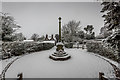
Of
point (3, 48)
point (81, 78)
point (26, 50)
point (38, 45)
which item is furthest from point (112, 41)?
point (38, 45)

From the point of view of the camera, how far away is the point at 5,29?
29.1 feet

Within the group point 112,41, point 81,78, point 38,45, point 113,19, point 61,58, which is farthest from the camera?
point 38,45

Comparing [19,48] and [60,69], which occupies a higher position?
[19,48]

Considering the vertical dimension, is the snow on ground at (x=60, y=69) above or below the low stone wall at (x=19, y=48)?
below

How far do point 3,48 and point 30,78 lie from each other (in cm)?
452

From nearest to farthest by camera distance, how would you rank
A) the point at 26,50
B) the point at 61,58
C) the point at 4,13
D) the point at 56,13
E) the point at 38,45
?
the point at 61,58, the point at 26,50, the point at 4,13, the point at 38,45, the point at 56,13

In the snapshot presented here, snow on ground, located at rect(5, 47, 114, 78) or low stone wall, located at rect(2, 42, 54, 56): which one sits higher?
low stone wall, located at rect(2, 42, 54, 56)

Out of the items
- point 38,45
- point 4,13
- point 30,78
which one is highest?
point 4,13

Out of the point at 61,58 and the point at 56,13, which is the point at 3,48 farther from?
the point at 56,13

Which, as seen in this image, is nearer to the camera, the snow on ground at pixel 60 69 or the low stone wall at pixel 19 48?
the snow on ground at pixel 60 69

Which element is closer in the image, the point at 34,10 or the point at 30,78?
the point at 30,78

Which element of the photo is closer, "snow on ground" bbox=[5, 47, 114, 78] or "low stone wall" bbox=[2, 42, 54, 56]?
"snow on ground" bbox=[5, 47, 114, 78]

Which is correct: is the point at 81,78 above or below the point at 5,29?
below

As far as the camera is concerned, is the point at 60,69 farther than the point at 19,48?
No
